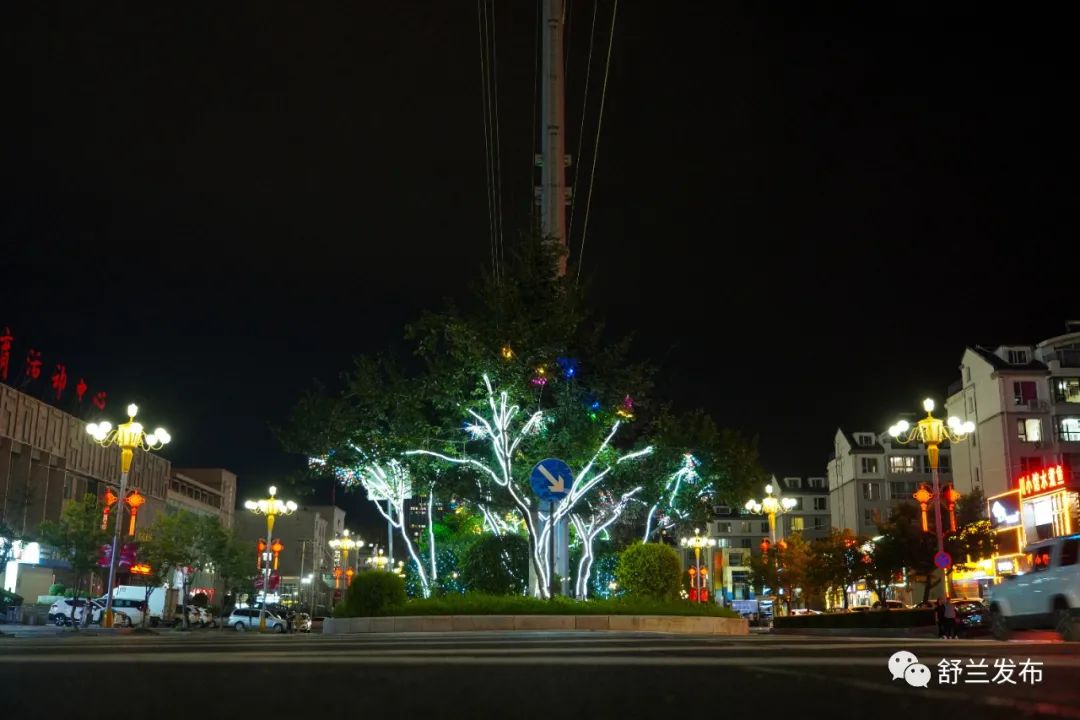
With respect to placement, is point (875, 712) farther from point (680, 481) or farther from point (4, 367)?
point (4, 367)

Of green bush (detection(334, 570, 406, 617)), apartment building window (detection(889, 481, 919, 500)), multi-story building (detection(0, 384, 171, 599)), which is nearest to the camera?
green bush (detection(334, 570, 406, 617))

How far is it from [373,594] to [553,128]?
50.8 feet

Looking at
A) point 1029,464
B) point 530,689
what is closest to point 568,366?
point 530,689

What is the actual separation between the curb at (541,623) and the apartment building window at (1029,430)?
49.5 m

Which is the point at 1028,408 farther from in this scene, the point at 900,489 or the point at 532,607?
the point at 532,607

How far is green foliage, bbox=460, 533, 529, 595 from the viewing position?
84.0 feet

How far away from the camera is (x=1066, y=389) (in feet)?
208

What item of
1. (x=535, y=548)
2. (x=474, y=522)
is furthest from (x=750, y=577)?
(x=535, y=548)

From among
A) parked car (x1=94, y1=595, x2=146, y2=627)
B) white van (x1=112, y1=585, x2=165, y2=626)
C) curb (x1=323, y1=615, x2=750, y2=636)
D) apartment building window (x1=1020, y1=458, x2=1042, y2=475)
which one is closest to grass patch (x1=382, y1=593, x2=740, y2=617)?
curb (x1=323, y1=615, x2=750, y2=636)

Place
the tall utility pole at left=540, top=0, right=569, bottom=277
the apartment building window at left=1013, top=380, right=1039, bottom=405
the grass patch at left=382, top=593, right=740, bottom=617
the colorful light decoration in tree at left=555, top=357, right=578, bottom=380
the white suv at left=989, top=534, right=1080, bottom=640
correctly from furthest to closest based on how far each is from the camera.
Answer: the apartment building window at left=1013, top=380, right=1039, bottom=405
the tall utility pole at left=540, top=0, right=569, bottom=277
the colorful light decoration in tree at left=555, top=357, right=578, bottom=380
the grass patch at left=382, top=593, right=740, bottom=617
the white suv at left=989, top=534, right=1080, bottom=640

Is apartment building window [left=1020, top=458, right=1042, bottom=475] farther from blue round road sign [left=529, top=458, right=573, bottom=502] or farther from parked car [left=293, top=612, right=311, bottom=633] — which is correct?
blue round road sign [left=529, top=458, right=573, bottom=502]

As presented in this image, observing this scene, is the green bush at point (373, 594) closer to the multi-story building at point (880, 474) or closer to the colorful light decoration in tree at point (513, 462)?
the colorful light decoration in tree at point (513, 462)

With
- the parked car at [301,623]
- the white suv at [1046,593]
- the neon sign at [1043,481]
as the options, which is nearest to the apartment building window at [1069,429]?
the neon sign at [1043,481]

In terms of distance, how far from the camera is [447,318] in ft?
75.1
